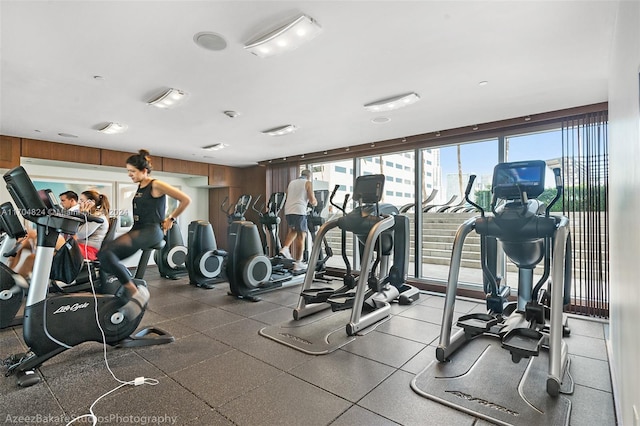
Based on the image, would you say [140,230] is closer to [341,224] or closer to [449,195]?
[341,224]

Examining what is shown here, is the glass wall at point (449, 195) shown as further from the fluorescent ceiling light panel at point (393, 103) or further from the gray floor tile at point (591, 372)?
the gray floor tile at point (591, 372)

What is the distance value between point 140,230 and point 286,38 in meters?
1.99

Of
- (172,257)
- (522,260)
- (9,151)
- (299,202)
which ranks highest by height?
(9,151)

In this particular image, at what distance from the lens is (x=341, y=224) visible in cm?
369

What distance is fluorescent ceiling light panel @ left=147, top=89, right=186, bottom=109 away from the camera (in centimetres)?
329

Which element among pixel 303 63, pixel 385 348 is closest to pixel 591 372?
pixel 385 348

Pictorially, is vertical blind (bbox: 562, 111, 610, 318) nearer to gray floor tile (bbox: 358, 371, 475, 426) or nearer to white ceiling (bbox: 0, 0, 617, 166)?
white ceiling (bbox: 0, 0, 617, 166)

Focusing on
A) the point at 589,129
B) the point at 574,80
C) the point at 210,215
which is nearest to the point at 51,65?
the point at 574,80

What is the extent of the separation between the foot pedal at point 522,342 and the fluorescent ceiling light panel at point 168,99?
12.1 ft

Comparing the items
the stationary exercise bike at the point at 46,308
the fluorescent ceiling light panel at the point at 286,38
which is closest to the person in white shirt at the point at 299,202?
the fluorescent ceiling light panel at the point at 286,38

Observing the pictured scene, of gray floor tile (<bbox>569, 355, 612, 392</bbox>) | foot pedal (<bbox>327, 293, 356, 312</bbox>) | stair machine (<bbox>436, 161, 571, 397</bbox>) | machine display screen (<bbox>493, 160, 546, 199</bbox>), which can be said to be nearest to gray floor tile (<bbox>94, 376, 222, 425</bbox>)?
foot pedal (<bbox>327, 293, 356, 312</bbox>)

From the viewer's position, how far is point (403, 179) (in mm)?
5594

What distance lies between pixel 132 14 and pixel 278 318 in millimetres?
3055

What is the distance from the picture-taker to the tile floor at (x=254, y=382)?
1.85 meters
